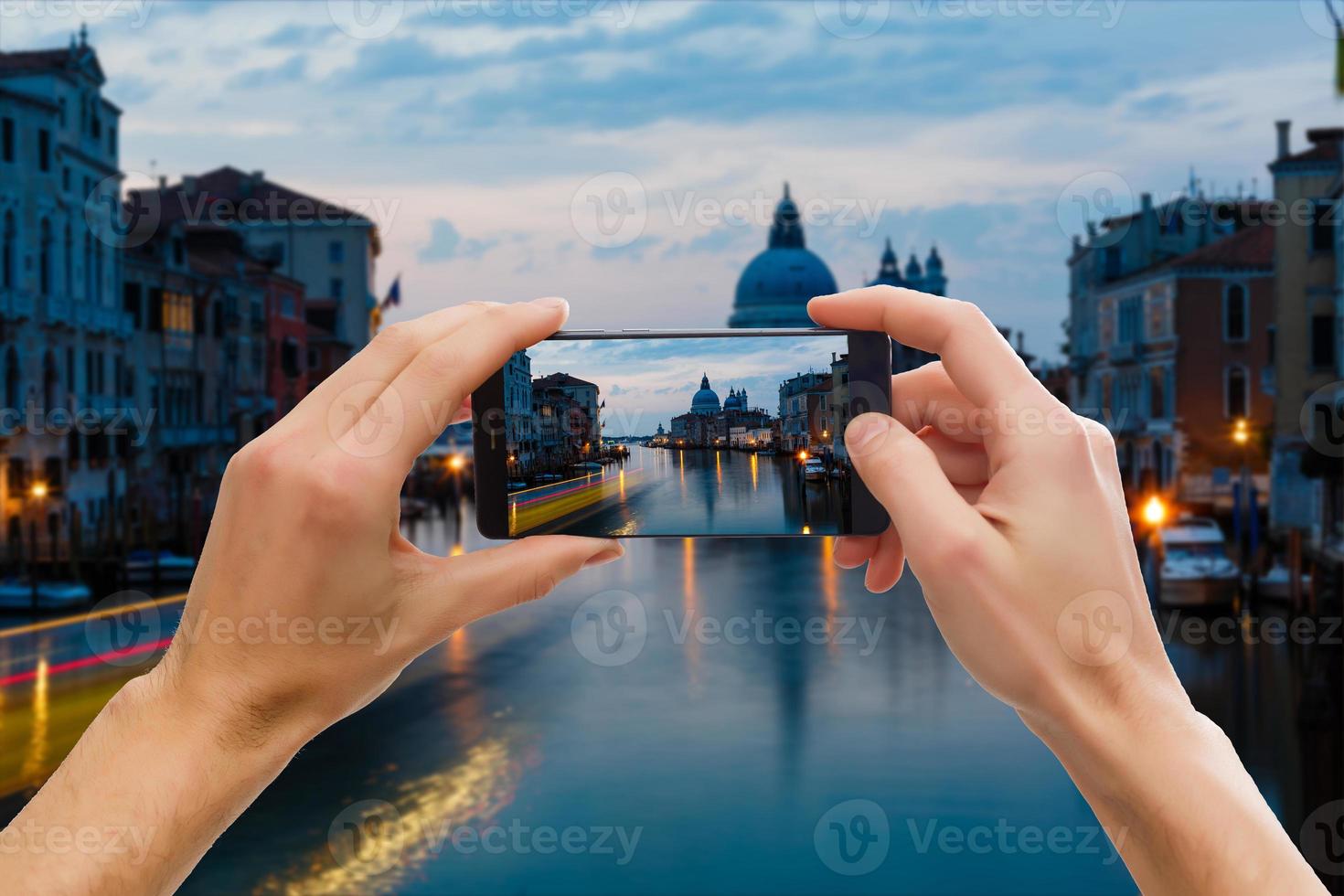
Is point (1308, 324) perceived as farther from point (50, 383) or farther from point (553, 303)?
point (553, 303)

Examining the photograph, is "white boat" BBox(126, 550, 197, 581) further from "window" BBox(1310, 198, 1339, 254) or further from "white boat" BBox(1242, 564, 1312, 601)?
"window" BBox(1310, 198, 1339, 254)

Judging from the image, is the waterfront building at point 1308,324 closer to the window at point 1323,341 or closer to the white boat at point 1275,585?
the window at point 1323,341

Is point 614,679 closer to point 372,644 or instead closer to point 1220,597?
point 1220,597

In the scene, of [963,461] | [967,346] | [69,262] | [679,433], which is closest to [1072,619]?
[967,346]

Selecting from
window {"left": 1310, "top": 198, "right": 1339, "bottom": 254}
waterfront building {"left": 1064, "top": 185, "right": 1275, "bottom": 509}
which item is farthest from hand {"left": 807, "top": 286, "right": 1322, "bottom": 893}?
waterfront building {"left": 1064, "top": 185, "right": 1275, "bottom": 509}

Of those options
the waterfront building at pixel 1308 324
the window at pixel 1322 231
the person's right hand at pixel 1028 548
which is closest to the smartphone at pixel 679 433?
the person's right hand at pixel 1028 548

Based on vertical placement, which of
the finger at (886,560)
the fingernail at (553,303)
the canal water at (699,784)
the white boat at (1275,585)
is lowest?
the canal water at (699,784)
